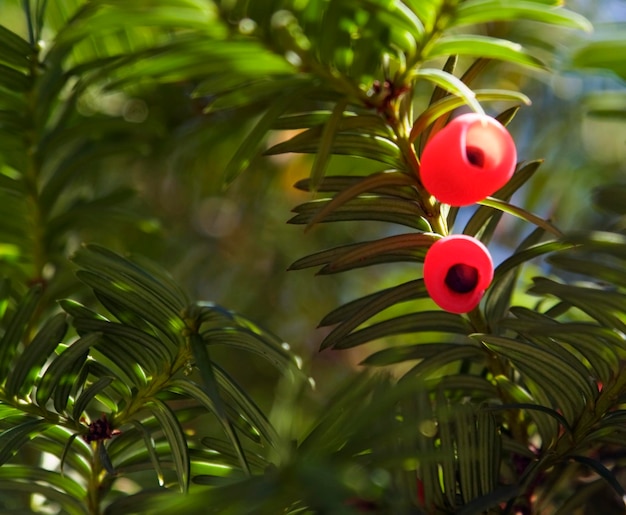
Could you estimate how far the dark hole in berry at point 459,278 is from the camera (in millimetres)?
427

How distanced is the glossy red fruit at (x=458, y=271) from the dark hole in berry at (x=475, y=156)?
4 cm

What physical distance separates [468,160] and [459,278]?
6 cm

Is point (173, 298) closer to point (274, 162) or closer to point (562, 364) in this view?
point (562, 364)

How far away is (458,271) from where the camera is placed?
427 millimetres

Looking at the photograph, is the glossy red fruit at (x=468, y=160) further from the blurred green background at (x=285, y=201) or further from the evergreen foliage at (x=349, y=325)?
the blurred green background at (x=285, y=201)

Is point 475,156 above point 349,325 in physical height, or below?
above

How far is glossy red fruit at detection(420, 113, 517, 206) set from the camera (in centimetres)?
40

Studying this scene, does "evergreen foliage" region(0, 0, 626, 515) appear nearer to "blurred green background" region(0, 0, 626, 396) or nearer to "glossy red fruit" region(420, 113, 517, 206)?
"glossy red fruit" region(420, 113, 517, 206)

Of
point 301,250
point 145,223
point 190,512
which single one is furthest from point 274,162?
point 190,512

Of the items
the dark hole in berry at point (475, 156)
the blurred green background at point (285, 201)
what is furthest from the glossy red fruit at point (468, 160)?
the blurred green background at point (285, 201)

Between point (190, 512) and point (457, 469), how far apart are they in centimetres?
22

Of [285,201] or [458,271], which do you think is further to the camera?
[285,201]

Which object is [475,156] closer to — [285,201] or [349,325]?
[349,325]

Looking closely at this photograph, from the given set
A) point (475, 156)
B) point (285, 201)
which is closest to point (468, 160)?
point (475, 156)
